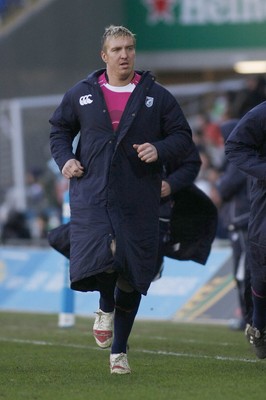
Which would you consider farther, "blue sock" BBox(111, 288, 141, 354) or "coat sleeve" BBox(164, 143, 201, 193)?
"coat sleeve" BBox(164, 143, 201, 193)

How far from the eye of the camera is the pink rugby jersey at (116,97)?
851cm

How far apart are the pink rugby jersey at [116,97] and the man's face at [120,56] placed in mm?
62

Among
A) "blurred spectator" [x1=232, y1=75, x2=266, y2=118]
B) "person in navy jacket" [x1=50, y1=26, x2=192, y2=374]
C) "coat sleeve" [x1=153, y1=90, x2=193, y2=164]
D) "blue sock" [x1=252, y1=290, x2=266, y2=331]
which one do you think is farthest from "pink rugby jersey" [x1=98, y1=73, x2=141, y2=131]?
"blurred spectator" [x1=232, y1=75, x2=266, y2=118]

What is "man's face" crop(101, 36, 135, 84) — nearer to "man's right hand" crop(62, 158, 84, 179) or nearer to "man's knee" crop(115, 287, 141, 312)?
"man's right hand" crop(62, 158, 84, 179)

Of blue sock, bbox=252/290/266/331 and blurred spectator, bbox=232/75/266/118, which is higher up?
blue sock, bbox=252/290/266/331

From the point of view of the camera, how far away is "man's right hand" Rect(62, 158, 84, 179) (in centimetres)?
842

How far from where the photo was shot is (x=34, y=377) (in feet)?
28.2

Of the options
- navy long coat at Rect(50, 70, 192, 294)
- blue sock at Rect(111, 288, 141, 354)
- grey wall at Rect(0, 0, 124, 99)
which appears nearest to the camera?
navy long coat at Rect(50, 70, 192, 294)

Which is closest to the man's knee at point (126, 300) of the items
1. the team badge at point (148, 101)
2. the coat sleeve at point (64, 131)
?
the coat sleeve at point (64, 131)

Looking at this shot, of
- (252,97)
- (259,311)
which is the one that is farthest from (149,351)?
(252,97)

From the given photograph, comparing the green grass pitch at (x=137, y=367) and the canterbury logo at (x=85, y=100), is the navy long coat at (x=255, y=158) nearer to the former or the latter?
the green grass pitch at (x=137, y=367)

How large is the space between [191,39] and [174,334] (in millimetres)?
14863

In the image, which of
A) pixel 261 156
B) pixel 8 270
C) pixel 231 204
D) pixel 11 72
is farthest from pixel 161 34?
pixel 261 156

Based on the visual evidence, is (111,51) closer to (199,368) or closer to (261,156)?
(261,156)
